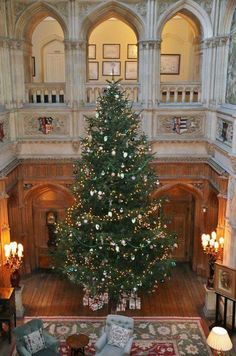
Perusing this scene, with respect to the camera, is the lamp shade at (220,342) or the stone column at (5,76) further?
the stone column at (5,76)

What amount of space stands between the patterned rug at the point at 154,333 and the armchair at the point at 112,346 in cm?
74

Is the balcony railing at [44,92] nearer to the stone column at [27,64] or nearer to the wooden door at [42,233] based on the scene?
the stone column at [27,64]

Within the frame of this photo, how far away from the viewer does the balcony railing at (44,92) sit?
1123 cm

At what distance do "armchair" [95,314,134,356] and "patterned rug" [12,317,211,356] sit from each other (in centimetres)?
74

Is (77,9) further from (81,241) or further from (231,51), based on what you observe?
(81,241)

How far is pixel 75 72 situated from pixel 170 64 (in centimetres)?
543

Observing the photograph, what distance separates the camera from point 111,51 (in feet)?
49.6

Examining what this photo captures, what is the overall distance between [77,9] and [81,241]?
589 cm

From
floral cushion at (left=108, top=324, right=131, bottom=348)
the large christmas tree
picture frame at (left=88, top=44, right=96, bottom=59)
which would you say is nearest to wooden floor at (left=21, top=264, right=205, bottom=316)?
the large christmas tree

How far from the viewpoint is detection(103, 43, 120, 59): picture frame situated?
15.1 metres

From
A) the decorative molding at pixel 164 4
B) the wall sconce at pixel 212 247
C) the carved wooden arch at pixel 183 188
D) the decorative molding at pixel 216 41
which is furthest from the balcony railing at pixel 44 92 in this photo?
the wall sconce at pixel 212 247

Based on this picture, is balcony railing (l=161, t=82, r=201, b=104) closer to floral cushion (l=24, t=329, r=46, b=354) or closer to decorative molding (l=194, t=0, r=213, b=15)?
decorative molding (l=194, t=0, r=213, b=15)

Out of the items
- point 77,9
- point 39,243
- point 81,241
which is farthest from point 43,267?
point 77,9

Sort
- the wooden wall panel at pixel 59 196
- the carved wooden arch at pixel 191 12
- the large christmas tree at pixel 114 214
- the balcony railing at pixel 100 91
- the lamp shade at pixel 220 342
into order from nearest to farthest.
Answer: the lamp shade at pixel 220 342, the large christmas tree at pixel 114 214, the carved wooden arch at pixel 191 12, the balcony railing at pixel 100 91, the wooden wall panel at pixel 59 196
